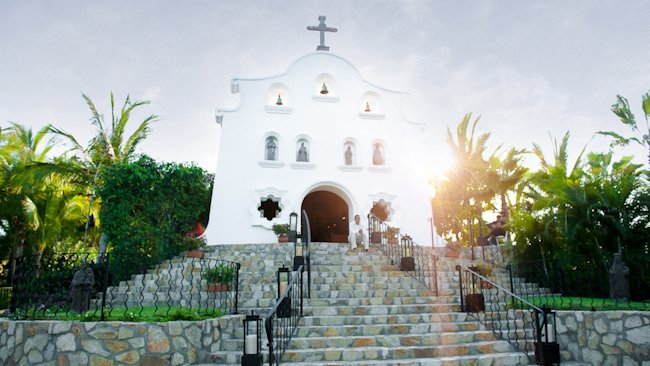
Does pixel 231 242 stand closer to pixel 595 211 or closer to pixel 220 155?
pixel 220 155

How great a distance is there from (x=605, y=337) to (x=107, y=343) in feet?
24.7

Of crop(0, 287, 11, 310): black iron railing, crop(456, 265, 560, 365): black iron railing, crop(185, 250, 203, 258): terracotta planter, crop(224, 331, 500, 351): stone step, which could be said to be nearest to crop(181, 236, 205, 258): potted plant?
crop(185, 250, 203, 258): terracotta planter

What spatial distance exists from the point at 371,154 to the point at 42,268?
40.3ft

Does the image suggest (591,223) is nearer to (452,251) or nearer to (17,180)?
(452,251)

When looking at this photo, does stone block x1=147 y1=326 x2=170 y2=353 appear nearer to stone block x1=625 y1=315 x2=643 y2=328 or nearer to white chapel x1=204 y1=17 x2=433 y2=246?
stone block x1=625 y1=315 x2=643 y2=328

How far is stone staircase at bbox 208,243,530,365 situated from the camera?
22.0ft

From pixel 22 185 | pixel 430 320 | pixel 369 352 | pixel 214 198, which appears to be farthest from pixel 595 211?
pixel 22 185

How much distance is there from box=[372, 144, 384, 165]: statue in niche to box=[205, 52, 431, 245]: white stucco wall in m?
0.26

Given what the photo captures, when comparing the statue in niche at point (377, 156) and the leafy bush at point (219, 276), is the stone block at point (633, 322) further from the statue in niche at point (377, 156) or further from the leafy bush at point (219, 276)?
A: the statue in niche at point (377, 156)

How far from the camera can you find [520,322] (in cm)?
797

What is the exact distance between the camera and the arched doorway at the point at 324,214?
789 inches

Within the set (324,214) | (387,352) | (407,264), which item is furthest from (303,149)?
(387,352)

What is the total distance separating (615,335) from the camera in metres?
6.73

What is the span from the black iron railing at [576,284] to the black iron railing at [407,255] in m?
1.73
